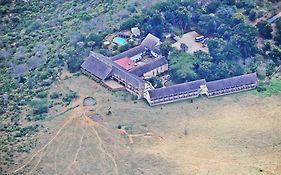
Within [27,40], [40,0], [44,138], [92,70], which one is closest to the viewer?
[44,138]

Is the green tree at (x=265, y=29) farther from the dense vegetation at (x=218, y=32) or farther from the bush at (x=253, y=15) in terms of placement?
the bush at (x=253, y=15)

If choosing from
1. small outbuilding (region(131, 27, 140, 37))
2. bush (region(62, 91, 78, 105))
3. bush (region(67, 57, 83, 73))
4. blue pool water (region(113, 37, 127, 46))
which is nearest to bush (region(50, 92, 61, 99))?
bush (region(62, 91, 78, 105))

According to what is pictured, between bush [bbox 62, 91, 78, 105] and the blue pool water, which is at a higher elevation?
the blue pool water

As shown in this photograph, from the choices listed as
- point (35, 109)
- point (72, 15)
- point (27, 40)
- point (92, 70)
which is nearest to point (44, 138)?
point (35, 109)

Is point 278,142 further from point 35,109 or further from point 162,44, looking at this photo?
point 35,109

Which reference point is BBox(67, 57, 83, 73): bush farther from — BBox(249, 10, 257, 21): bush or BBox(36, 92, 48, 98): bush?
BBox(249, 10, 257, 21): bush
